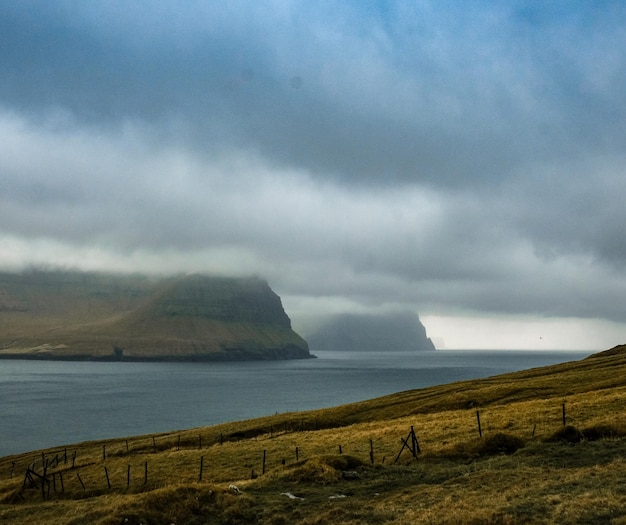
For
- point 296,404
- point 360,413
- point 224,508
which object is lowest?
point 296,404

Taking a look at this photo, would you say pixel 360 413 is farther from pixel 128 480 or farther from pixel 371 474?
pixel 371 474

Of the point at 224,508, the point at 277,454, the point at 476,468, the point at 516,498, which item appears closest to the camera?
the point at 516,498

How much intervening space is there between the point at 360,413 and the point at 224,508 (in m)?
64.0

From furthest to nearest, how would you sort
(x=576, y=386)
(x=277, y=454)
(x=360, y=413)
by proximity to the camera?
(x=360, y=413) → (x=576, y=386) → (x=277, y=454)

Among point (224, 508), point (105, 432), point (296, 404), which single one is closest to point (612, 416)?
point (224, 508)

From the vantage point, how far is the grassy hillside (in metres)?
25.2

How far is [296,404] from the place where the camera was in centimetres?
17725

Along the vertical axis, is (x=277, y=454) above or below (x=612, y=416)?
below

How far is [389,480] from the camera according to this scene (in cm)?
→ 3325

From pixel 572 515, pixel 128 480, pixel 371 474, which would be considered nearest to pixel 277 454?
pixel 128 480

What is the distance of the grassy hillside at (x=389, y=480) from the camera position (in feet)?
82.8

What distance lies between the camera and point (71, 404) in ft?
602

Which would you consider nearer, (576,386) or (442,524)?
(442,524)

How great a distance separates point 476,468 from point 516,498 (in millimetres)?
8240
